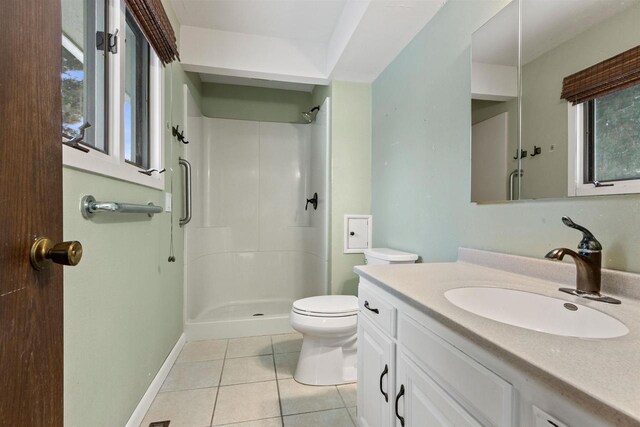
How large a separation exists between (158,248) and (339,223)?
133 centimetres

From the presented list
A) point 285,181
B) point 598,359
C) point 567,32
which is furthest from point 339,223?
point 598,359

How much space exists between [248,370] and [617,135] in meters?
2.16

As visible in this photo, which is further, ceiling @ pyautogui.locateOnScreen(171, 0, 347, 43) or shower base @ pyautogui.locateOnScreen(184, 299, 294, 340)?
shower base @ pyautogui.locateOnScreen(184, 299, 294, 340)

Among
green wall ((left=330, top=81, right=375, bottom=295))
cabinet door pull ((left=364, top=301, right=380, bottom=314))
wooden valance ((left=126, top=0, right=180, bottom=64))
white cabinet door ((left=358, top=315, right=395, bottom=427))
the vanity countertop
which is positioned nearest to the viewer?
the vanity countertop

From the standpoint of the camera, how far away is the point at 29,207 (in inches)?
18.5

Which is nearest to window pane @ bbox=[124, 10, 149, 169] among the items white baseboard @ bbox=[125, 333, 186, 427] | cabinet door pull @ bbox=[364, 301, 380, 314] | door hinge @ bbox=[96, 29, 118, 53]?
door hinge @ bbox=[96, 29, 118, 53]

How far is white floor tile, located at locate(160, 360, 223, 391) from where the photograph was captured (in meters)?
1.77

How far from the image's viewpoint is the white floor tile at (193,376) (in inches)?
69.7

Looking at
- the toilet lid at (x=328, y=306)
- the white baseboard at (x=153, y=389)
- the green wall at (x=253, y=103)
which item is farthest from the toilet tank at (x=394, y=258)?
the green wall at (x=253, y=103)

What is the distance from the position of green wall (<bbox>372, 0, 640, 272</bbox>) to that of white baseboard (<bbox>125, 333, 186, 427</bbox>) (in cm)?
168

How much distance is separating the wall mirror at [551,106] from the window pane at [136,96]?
1690 mm

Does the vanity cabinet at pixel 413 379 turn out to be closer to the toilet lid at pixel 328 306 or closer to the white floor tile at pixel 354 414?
the white floor tile at pixel 354 414

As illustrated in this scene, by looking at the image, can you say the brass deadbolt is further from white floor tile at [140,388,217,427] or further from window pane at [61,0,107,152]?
white floor tile at [140,388,217,427]

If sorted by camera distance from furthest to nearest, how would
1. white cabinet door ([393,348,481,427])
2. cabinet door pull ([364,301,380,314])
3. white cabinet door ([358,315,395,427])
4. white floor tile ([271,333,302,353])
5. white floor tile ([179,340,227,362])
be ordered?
white floor tile ([271,333,302,353]), white floor tile ([179,340,227,362]), cabinet door pull ([364,301,380,314]), white cabinet door ([358,315,395,427]), white cabinet door ([393,348,481,427])
